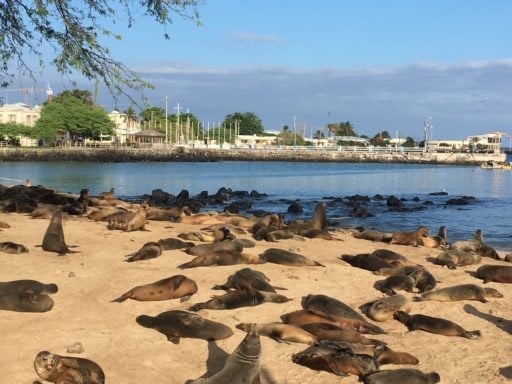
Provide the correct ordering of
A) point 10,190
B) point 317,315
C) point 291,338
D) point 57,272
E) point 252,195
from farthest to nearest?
1. point 252,195
2. point 10,190
3. point 57,272
4. point 317,315
5. point 291,338

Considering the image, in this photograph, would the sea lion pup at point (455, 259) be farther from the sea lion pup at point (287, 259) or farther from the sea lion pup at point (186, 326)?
the sea lion pup at point (186, 326)

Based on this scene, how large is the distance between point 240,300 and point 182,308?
2.44 feet

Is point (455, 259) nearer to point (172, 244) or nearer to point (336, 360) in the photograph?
point (172, 244)

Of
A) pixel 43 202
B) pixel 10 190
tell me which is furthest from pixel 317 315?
pixel 10 190

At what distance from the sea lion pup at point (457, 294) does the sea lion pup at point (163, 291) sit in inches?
129

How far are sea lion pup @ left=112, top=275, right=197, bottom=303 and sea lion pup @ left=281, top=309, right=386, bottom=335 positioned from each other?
1539mm

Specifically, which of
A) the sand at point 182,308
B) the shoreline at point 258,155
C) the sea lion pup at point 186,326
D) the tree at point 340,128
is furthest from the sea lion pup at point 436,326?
the tree at point 340,128

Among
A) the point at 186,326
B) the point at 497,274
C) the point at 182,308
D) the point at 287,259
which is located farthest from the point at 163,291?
the point at 497,274

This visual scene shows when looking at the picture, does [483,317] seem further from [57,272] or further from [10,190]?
[10,190]

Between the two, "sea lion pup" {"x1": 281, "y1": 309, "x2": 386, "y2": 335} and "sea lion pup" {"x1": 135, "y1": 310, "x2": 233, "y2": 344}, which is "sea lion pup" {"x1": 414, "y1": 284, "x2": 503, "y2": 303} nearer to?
"sea lion pup" {"x1": 281, "y1": 309, "x2": 386, "y2": 335}

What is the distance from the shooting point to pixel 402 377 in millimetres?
5316

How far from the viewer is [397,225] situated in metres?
21.2

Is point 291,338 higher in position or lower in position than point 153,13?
lower

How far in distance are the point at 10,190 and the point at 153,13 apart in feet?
34.2
